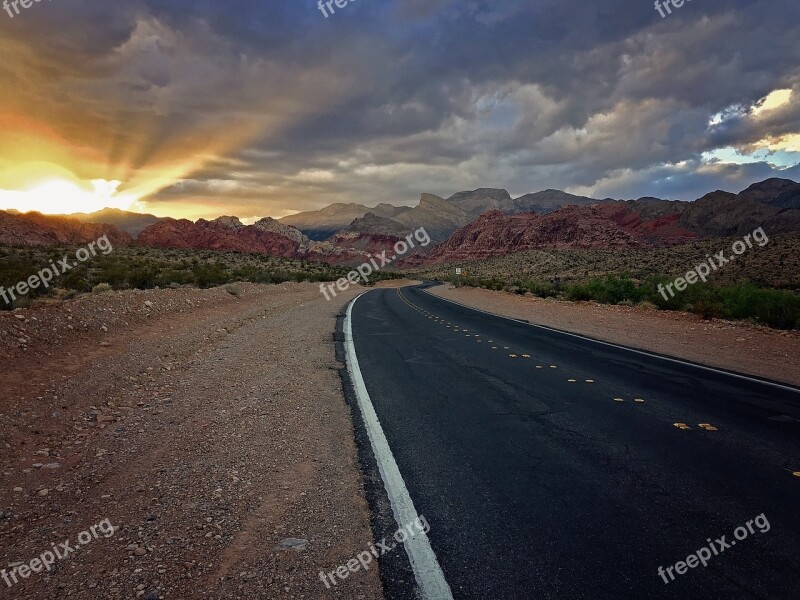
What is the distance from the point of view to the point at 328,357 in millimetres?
10344

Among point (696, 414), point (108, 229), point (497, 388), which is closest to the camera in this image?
point (696, 414)

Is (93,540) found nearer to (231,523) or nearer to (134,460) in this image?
(231,523)

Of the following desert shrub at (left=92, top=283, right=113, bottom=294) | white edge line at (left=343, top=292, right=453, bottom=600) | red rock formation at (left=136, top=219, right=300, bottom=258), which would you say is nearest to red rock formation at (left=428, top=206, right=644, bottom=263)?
red rock formation at (left=136, top=219, right=300, bottom=258)

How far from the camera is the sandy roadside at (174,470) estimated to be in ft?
9.90

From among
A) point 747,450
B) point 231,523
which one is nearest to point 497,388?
point 747,450

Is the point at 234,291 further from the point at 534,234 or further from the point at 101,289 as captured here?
the point at 534,234

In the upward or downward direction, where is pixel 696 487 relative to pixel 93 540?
downward

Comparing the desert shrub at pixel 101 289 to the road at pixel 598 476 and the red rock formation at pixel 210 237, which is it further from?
the red rock formation at pixel 210 237

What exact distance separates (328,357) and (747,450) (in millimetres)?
7681

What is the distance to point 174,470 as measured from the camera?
4492 millimetres

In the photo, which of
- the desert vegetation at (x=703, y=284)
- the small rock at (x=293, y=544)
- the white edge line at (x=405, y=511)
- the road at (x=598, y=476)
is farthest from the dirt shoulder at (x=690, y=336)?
the small rock at (x=293, y=544)

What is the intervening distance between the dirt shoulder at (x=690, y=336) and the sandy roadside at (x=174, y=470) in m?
8.57

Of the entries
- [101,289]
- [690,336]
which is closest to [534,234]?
[690,336]

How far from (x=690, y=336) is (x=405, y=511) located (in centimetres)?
1297
